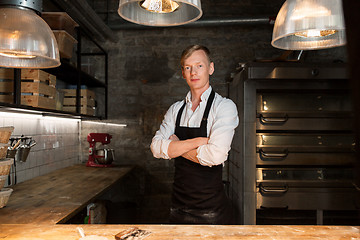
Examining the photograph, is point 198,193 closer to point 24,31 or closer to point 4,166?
point 4,166

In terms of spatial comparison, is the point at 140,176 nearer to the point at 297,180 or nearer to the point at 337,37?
the point at 297,180

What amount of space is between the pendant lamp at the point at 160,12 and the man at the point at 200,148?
0.70m

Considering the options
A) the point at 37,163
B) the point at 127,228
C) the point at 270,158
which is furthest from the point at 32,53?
the point at 270,158

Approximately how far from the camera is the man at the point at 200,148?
1.90m

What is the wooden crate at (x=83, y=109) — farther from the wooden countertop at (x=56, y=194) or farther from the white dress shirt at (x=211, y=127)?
the white dress shirt at (x=211, y=127)

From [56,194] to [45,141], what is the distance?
1191 millimetres

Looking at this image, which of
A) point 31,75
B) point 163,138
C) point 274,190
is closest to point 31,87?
point 31,75

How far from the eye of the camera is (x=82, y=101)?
357 cm

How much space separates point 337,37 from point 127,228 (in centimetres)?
136

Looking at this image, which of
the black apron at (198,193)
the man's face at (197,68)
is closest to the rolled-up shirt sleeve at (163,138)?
the black apron at (198,193)

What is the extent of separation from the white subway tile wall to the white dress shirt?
1553 mm

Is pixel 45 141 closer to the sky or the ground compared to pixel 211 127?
closer to the ground

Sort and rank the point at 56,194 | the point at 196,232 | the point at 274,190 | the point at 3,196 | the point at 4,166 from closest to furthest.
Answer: the point at 196,232 → the point at 4,166 → the point at 3,196 → the point at 56,194 → the point at 274,190

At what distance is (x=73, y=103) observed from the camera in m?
3.36
